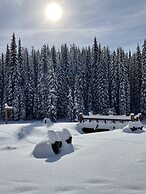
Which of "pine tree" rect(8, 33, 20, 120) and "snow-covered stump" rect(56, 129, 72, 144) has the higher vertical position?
"pine tree" rect(8, 33, 20, 120)

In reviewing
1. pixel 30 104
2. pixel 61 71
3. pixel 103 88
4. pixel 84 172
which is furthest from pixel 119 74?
pixel 84 172

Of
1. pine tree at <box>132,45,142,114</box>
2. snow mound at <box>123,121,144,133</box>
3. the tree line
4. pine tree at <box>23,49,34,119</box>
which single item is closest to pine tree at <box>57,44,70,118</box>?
the tree line

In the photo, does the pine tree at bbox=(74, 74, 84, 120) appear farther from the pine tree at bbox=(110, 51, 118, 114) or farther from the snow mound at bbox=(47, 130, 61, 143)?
the snow mound at bbox=(47, 130, 61, 143)

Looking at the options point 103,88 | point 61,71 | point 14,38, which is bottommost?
point 103,88

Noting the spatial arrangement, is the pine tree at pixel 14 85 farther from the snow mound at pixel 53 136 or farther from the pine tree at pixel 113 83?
the snow mound at pixel 53 136

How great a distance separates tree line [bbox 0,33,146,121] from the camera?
194 ft

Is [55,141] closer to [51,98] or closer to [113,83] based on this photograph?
[51,98]

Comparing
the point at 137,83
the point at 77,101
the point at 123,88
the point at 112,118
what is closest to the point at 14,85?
the point at 77,101

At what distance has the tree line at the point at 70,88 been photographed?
194 ft

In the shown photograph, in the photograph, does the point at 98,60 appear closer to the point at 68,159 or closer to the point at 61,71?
the point at 61,71

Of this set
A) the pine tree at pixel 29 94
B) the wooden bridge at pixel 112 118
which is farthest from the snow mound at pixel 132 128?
the pine tree at pixel 29 94

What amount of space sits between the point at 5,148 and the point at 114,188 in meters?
8.41

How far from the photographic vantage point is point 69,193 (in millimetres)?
7004

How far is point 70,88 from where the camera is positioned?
68750 millimetres
